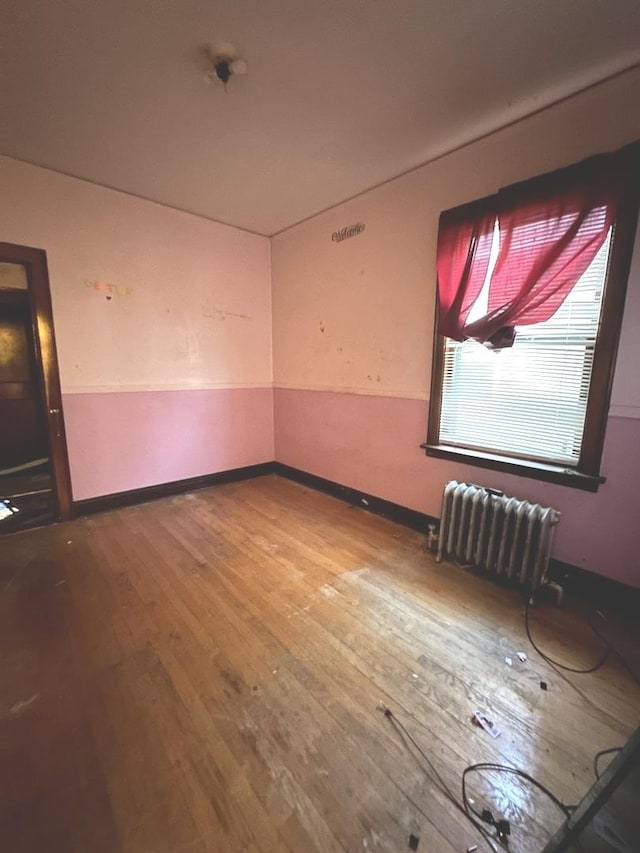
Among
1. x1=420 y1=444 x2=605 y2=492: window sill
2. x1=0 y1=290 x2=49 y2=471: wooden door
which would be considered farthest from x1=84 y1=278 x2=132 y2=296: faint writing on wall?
x1=420 y1=444 x2=605 y2=492: window sill

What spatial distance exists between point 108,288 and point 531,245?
11.0 ft

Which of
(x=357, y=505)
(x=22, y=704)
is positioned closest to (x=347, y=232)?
(x=357, y=505)

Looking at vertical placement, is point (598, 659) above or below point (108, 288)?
below

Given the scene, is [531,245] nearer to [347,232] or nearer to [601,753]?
[347,232]

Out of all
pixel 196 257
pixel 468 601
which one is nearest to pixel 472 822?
pixel 468 601

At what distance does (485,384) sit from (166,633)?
252cm

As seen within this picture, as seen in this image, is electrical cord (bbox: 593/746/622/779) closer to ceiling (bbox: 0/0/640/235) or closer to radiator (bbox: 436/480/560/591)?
radiator (bbox: 436/480/560/591)

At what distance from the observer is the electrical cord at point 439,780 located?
3.39 ft

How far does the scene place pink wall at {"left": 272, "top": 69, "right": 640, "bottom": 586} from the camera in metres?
1.91

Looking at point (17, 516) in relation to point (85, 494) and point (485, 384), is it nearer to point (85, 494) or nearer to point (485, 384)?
point (85, 494)

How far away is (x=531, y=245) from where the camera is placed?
2.08 metres

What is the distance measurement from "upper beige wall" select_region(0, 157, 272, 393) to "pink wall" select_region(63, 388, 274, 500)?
0.16m

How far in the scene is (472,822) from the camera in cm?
106

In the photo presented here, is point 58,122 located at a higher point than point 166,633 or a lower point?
higher
